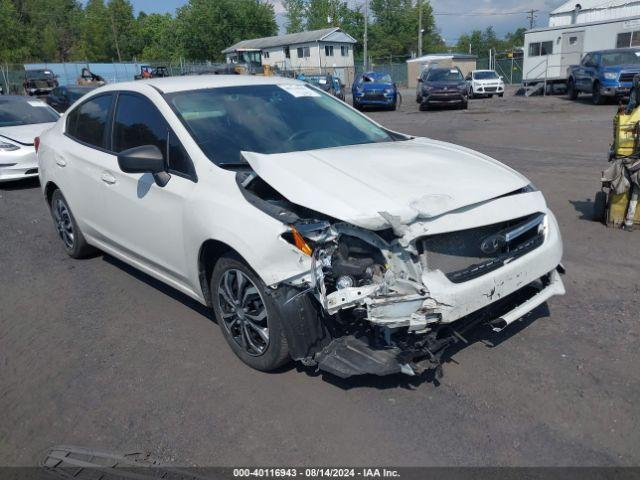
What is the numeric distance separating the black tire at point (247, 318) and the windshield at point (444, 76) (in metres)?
21.4

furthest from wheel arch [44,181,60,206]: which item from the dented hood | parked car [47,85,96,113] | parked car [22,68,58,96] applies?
parked car [22,68,58,96]

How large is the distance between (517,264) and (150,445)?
2.30 m

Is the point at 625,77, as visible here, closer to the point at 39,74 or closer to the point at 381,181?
the point at 381,181

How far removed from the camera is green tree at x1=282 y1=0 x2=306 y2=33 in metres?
86.9

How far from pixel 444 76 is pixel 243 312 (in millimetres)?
22026

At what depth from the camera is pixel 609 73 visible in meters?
20.6

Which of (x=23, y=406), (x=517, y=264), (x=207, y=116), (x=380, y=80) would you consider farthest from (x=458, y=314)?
(x=380, y=80)

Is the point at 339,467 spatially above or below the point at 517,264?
below

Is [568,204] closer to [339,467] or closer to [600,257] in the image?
[600,257]

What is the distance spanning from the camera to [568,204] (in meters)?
7.16

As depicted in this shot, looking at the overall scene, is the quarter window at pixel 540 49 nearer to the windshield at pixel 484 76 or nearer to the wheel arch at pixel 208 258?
the windshield at pixel 484 76

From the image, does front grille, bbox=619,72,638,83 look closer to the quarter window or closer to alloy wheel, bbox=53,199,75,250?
the quarter window

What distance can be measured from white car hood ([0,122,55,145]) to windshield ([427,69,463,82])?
16.9 metres

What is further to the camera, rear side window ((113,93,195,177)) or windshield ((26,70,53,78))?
windshield ((26,70,53,78))
